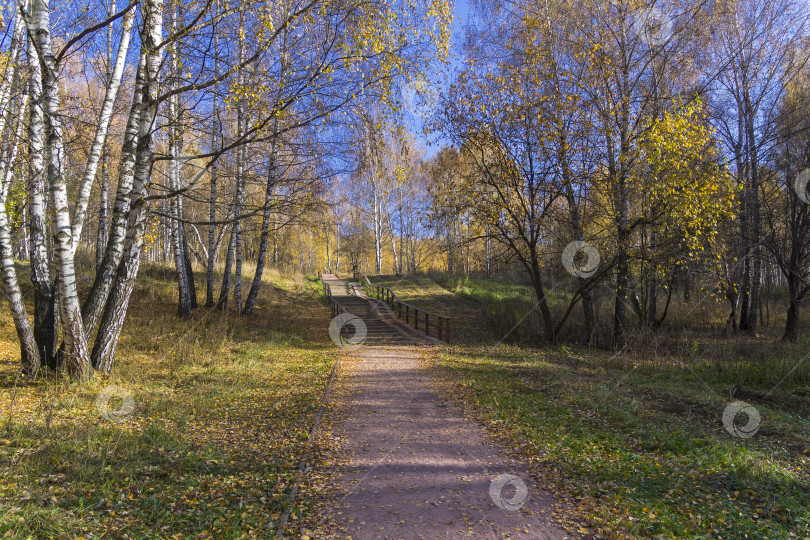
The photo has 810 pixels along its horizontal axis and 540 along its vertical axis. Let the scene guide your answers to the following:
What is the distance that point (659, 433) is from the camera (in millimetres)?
5711

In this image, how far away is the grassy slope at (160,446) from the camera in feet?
11.5

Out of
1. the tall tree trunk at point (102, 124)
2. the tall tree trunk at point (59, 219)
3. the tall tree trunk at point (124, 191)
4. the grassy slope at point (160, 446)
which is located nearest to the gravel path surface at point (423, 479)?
the grassy slope at point (160, 446)

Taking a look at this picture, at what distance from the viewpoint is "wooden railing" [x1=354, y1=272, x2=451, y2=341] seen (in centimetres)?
1447

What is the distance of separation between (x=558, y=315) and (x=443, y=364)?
8.77 meters

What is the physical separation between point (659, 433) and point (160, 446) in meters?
5.85

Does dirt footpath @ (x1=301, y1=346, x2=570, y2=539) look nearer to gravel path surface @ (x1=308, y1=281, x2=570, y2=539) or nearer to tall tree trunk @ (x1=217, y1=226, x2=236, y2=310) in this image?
gravel path surface @ (x1=308, y1=281, x2=570, y2=539)

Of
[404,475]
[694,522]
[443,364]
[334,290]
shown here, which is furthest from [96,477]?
[334,290]

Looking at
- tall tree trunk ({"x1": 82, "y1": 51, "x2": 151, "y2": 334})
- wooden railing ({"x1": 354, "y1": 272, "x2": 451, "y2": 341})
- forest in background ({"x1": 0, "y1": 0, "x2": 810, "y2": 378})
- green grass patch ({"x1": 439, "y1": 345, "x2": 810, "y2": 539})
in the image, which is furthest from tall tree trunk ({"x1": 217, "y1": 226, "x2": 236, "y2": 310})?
green grass patch ({"x1": 439, "y1": 345, "x2": 810, "y2": 539})

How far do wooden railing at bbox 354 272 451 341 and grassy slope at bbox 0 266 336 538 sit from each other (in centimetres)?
551

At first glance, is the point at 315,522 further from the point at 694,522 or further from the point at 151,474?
the point at 694,522

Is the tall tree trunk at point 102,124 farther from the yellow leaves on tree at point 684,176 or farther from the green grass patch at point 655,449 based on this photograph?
the yellow leaves on tree at point 684,176

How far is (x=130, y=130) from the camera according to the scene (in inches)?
275

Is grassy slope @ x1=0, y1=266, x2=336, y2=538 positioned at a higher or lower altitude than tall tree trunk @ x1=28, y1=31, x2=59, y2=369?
lower

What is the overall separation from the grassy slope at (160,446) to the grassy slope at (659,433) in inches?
110
